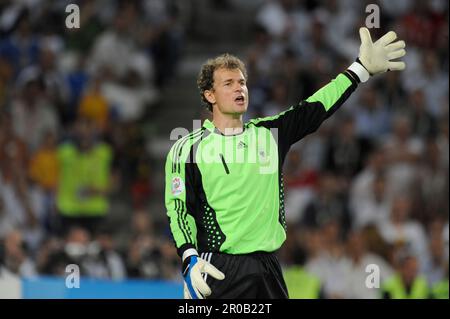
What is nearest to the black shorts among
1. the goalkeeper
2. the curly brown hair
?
the goalkeeper

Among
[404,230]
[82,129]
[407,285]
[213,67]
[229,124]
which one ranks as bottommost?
[407,285]

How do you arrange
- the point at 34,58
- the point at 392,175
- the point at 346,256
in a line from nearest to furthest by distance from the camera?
the point at 346,256 < the point at 392,175 < the point at 34,58

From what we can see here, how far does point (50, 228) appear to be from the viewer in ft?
46.4

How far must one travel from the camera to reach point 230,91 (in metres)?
6.98

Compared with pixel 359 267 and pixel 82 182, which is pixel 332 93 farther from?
pixel 82 182

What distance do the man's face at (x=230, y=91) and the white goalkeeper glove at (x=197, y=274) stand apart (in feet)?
3.25

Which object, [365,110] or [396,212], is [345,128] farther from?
[396,212]

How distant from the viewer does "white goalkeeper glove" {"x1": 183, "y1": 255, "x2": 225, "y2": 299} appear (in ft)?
21.5

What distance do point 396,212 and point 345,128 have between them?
1.51 m

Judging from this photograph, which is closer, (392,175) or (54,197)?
(392,175)

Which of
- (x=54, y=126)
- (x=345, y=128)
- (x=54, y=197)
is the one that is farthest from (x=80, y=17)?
(x=345, y=128)

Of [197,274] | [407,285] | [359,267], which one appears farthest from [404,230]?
[197,274]

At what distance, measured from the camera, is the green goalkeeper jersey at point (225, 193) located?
6.82m

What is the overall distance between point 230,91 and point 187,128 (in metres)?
8.66
